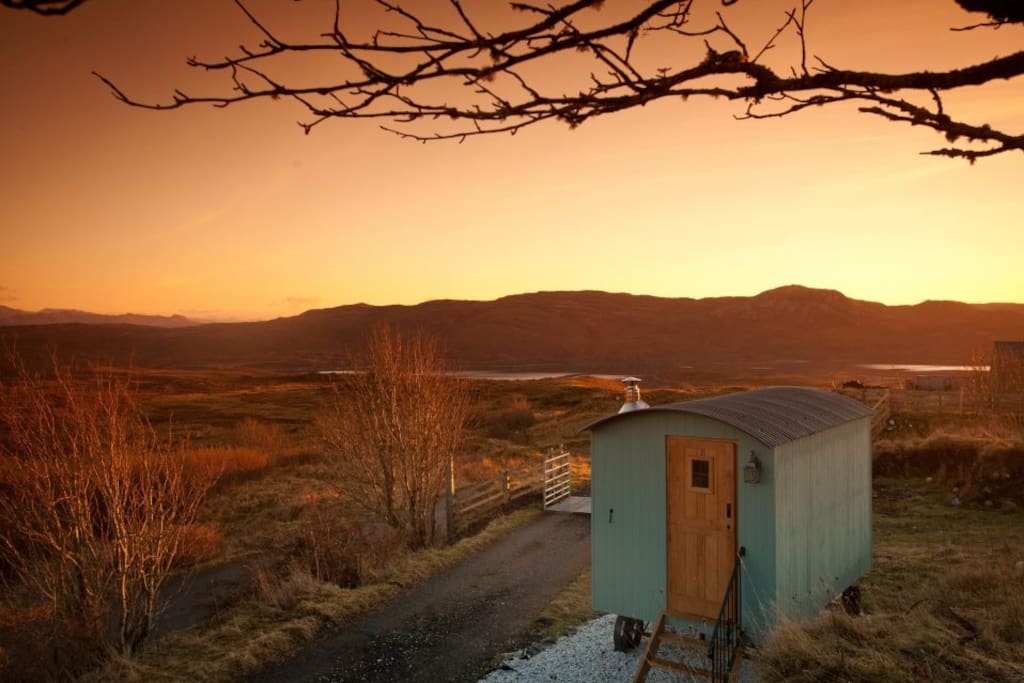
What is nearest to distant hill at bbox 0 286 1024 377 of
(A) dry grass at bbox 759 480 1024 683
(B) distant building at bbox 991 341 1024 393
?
(B) distant building at bbox 991 341 1024 393

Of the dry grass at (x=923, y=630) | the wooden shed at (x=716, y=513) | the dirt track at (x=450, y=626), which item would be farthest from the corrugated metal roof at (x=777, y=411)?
the dirt track at (x=450, y=626)

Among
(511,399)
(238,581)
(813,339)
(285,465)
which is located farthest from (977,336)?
(238,581)

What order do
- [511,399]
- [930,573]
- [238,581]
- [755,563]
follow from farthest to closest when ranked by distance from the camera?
[511,399] < [238,581] < [930,573] < [755,563]

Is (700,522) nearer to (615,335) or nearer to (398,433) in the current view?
(398,433)

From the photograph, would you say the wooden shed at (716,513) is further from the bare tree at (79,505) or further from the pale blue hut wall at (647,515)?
the bare tree at (79,505)

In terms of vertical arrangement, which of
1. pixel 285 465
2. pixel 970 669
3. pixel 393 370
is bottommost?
pixel 285 465

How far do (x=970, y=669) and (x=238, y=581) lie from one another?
12472 mm

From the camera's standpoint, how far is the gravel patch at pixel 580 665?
8820mm

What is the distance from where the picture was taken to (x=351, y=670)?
30.6ft

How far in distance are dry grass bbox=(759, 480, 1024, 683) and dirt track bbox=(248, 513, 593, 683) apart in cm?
408

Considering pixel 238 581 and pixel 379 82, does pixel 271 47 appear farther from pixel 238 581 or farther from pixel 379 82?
pixel 238 581

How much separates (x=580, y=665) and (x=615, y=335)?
5666 inches

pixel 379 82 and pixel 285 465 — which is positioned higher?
pixel 379 82

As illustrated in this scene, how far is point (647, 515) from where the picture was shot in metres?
9.13
